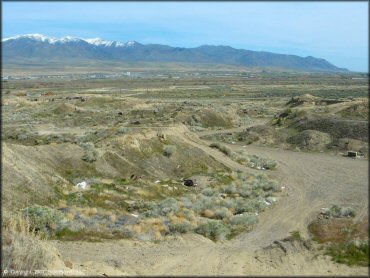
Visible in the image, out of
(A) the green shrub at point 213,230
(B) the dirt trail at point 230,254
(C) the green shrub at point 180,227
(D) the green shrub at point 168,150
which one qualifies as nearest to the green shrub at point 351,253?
(B) the dirt trail at point 230,254

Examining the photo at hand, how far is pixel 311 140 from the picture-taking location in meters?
54.1

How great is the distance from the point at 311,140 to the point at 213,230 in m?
33.9

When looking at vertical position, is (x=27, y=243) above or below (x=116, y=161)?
above

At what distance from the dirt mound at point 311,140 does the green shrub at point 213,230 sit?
104 ft

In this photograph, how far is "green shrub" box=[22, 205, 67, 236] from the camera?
2056 centimetres

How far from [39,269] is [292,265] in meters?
9.13

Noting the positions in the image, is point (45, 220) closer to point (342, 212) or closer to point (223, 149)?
point (342, 212)

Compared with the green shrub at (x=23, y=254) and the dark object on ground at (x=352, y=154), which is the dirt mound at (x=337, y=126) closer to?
the dark object on ground at (x=352, y=154)

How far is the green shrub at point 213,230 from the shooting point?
22.9m

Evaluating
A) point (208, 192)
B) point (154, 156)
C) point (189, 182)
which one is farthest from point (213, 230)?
point (154, 156)

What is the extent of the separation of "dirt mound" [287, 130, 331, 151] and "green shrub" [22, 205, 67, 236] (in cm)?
3708

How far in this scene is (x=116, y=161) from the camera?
36125 mm

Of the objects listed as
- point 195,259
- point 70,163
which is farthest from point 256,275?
point 70,163

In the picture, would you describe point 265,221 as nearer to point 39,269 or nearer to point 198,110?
point 39,269
